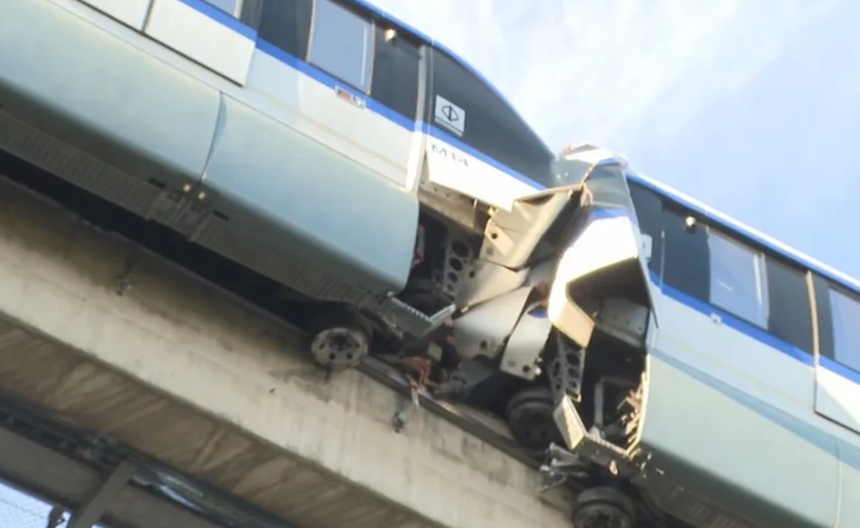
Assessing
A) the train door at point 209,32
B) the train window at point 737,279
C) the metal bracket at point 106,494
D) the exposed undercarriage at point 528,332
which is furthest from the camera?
the train window at point 737,279

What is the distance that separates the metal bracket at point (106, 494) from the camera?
6.88 meters

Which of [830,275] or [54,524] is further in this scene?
[830,275]

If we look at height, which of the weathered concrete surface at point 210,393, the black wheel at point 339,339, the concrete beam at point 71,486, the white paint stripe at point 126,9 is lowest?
the concrete beam at point 71,486

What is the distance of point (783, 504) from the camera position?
7.70 metres

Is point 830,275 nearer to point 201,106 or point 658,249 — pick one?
point 658,249

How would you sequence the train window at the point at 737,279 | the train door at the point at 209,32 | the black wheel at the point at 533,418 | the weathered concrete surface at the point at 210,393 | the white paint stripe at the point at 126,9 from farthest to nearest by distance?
the train window at the point at 737,279
the black wheel at the point at 533,418
the train door at the point at 209,32
the white paint stripe at the point at 126,9
the weathered concrete surface at the point at 210,393

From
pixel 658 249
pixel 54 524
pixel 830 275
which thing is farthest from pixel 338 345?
pixel 830 275

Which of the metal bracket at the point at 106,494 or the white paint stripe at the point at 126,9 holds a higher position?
the white paint stripe at the point at 126,9

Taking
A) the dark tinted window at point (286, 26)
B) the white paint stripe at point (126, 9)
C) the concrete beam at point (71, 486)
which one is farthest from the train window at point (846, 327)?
the white paint stripe at point (126, 9)

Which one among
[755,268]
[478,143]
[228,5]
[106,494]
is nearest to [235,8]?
[228,5]

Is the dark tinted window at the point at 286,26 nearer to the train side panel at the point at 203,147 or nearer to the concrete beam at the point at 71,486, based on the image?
the train side panel at the point at 203,147

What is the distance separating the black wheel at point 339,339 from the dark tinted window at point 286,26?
4.58 feet

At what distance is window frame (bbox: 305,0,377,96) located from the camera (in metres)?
7.75

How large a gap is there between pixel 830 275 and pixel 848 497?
191 cm
